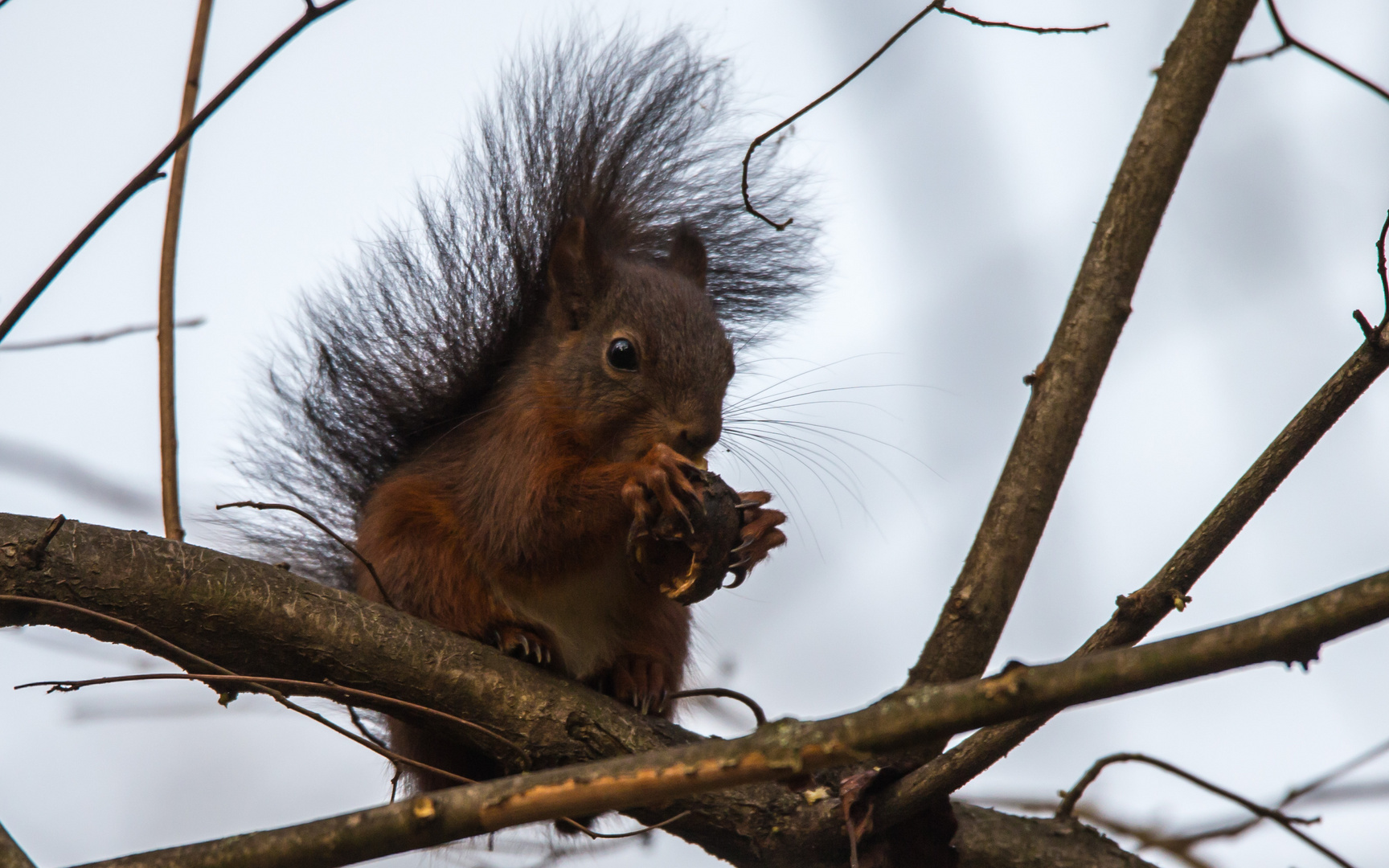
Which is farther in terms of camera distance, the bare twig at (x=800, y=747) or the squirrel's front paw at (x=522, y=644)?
the squirrel's front paw at (x=522, y=644)

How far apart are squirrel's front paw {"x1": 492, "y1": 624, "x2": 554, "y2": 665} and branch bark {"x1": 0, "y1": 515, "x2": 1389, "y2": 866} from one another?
0.42ft

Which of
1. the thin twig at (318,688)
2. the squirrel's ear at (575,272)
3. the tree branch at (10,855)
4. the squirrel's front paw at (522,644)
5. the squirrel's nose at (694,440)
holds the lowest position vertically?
the tree branch at (10,855)

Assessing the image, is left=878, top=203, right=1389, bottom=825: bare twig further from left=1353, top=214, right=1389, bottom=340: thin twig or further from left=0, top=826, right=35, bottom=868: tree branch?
left=0, top=826, right=35, bottom=868: tree branch

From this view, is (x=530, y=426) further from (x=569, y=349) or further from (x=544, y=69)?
(x=544, y=69)

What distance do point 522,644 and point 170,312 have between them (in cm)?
106

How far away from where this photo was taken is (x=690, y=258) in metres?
3.68

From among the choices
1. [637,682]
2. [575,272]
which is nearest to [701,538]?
[637,682]

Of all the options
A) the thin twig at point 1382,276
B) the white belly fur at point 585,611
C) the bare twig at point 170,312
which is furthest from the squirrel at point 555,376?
the thin twig at point 1382,276

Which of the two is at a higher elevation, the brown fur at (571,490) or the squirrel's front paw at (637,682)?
the brown fur at (571,490)

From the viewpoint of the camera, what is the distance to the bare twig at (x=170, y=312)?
8.07 ft

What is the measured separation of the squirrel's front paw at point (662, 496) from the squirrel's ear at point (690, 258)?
109 centimetres

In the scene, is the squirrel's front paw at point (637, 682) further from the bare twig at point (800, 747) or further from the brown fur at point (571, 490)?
the bare twig at point (800, 747)

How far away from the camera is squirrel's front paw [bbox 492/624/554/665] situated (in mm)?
2777

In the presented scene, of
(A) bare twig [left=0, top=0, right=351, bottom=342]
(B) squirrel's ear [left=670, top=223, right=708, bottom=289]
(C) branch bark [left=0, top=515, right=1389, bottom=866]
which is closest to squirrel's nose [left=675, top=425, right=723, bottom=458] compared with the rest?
(C) branch bark [left=0, top=515, right=1389, bottom=866]
